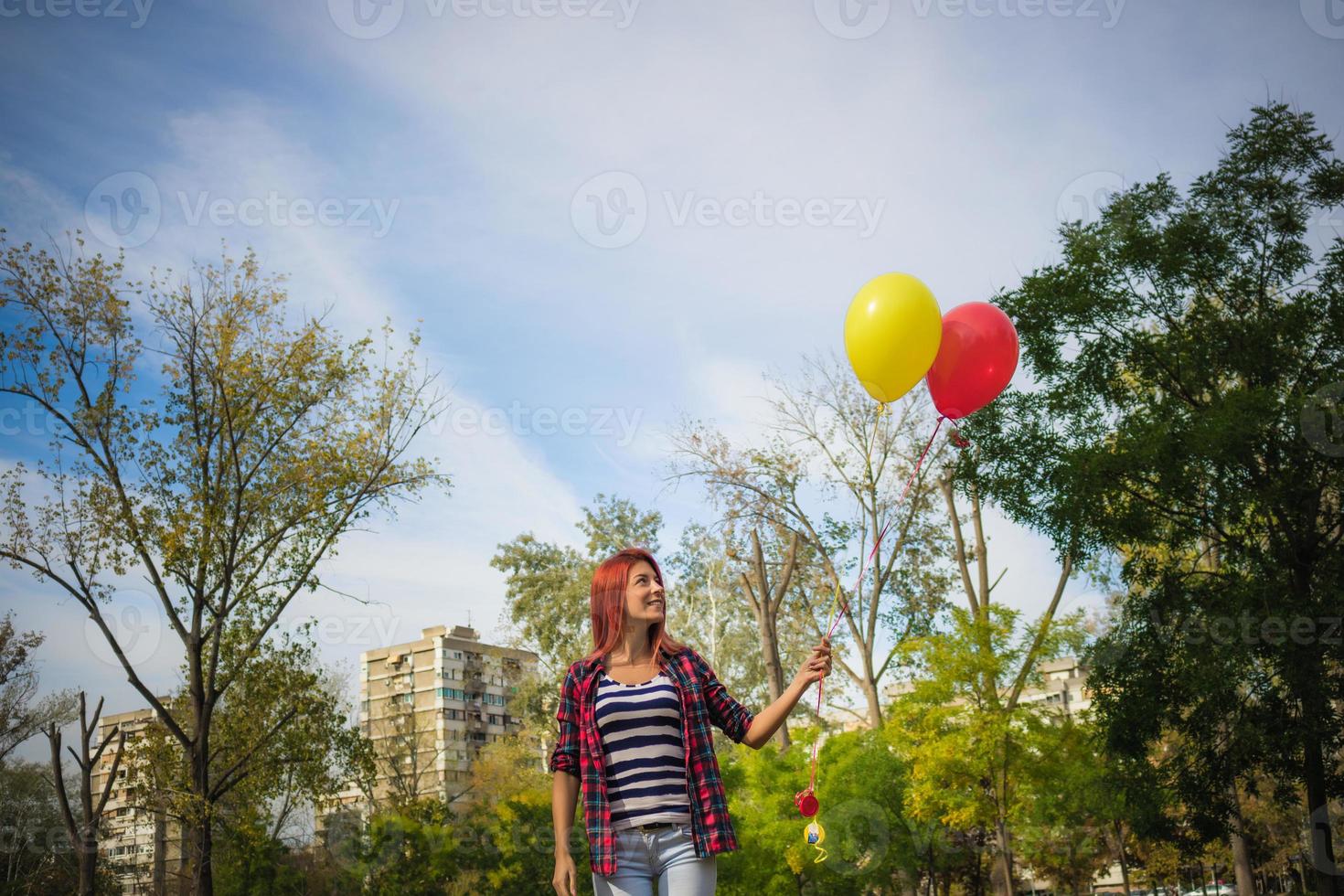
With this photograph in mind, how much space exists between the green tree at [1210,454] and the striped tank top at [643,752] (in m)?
13.9

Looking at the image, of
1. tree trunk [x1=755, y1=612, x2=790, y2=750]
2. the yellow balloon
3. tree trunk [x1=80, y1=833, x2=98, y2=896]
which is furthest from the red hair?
tree trunk [x1=80, y1=833, x2=98, y2=896]

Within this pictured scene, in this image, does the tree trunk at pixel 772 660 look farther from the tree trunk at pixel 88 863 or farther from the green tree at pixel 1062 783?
the tree trunk at pixel 88 863

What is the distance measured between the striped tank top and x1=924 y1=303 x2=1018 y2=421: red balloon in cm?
434

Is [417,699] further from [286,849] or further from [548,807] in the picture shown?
[548,807]

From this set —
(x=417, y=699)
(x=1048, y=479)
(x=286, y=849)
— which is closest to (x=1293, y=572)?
(x=1048, y=479)

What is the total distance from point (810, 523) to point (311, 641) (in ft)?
46.8

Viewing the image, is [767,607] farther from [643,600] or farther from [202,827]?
[643,600]

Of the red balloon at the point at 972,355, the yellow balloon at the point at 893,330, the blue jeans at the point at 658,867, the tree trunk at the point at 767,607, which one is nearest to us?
the blue jeans at the point at 658,867

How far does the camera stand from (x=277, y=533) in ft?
54.8

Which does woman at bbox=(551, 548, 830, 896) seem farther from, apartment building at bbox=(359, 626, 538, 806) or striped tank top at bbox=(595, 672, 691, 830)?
apartment building at bbox=(359, 626, 538, 806)

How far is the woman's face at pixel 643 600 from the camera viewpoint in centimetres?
360

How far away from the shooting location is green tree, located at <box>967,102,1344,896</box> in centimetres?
1536

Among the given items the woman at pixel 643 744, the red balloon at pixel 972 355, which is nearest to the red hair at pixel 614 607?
the woman at pixel 643 744

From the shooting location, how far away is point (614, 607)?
11.9ft
